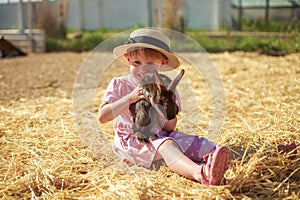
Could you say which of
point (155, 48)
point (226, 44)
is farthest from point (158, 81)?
point (226, 44)

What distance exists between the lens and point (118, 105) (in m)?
2.40

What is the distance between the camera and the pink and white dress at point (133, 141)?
2.42 m

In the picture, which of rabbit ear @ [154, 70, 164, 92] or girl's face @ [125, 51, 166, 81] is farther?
girl's face @ [125, 51, 166, 81]

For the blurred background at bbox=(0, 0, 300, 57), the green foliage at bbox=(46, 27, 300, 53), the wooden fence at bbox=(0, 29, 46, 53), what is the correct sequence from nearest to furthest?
1. the green foliage at bbox=(46, 27, 300, 53)
2. the blurred background at bbox=(0, 0, 300, 57)
3. the wooden fence at bbox=(0, 29, 46, 53)

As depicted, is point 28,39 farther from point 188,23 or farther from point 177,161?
point 177,161

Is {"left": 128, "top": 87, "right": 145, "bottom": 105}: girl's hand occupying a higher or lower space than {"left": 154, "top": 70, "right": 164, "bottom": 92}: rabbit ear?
lower

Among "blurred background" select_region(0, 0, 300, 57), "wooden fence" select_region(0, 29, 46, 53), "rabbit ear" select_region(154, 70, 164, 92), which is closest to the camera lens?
"rabbit ear" select_region(154, 70, 164, 92)

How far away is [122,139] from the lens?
102 inches

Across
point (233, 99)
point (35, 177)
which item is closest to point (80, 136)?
point (35, 177)

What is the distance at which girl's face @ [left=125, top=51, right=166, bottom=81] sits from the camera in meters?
2.43

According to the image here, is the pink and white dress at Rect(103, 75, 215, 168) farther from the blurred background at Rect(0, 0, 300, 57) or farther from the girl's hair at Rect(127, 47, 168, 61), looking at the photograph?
the blurred background at Rect(0, 0, 300, 57)

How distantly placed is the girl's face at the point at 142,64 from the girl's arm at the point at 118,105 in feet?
0.49

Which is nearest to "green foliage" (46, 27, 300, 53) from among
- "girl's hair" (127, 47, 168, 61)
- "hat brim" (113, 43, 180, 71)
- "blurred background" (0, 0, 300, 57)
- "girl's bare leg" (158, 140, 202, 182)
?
"blurred background" (0, 0, 300, 57)

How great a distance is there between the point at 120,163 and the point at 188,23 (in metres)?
11.2
